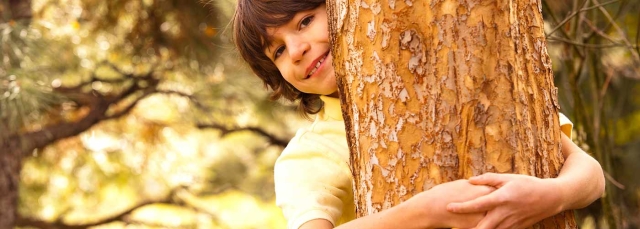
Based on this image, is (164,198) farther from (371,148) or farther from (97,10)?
(371,148)

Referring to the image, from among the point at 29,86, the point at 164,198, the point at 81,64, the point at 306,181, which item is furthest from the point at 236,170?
the point at 306,181

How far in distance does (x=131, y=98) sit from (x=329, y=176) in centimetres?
361

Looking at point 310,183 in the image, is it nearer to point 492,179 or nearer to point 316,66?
point 316,66

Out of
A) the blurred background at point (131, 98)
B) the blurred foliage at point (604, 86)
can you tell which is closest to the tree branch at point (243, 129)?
the blurred background at point (131, 98)

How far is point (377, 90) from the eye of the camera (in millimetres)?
1254

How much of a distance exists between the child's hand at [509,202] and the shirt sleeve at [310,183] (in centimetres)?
41

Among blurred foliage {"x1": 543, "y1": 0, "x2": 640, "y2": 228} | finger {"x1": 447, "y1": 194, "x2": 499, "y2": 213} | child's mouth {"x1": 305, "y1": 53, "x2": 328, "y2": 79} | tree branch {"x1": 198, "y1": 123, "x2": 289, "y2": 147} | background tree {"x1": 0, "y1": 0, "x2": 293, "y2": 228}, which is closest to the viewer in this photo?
finger {"x1": 447, "y1": 194, "x2": 499, "y2": 213}

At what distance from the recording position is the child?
1143mm

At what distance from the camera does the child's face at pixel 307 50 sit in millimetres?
1597

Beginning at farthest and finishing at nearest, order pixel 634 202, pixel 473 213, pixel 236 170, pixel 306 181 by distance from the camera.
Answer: pixel 236 170
pixel 634 202
pixel 306 181
pixel 473 213

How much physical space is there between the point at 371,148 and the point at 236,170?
5164mm

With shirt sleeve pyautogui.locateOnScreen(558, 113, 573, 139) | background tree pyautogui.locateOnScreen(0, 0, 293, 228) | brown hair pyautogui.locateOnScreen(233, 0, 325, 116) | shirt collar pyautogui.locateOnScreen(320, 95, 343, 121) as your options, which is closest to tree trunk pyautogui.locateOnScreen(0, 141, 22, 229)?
background tree pyautogui.locateOnScreen(0, 0, 293, 228)

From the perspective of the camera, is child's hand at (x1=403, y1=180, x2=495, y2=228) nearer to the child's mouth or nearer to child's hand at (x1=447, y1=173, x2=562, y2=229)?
child's hand at (x1=447, y1=173, x2=562, y2=229)

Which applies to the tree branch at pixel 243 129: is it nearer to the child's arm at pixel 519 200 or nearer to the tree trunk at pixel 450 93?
the tree trunk at pixel 450 93
